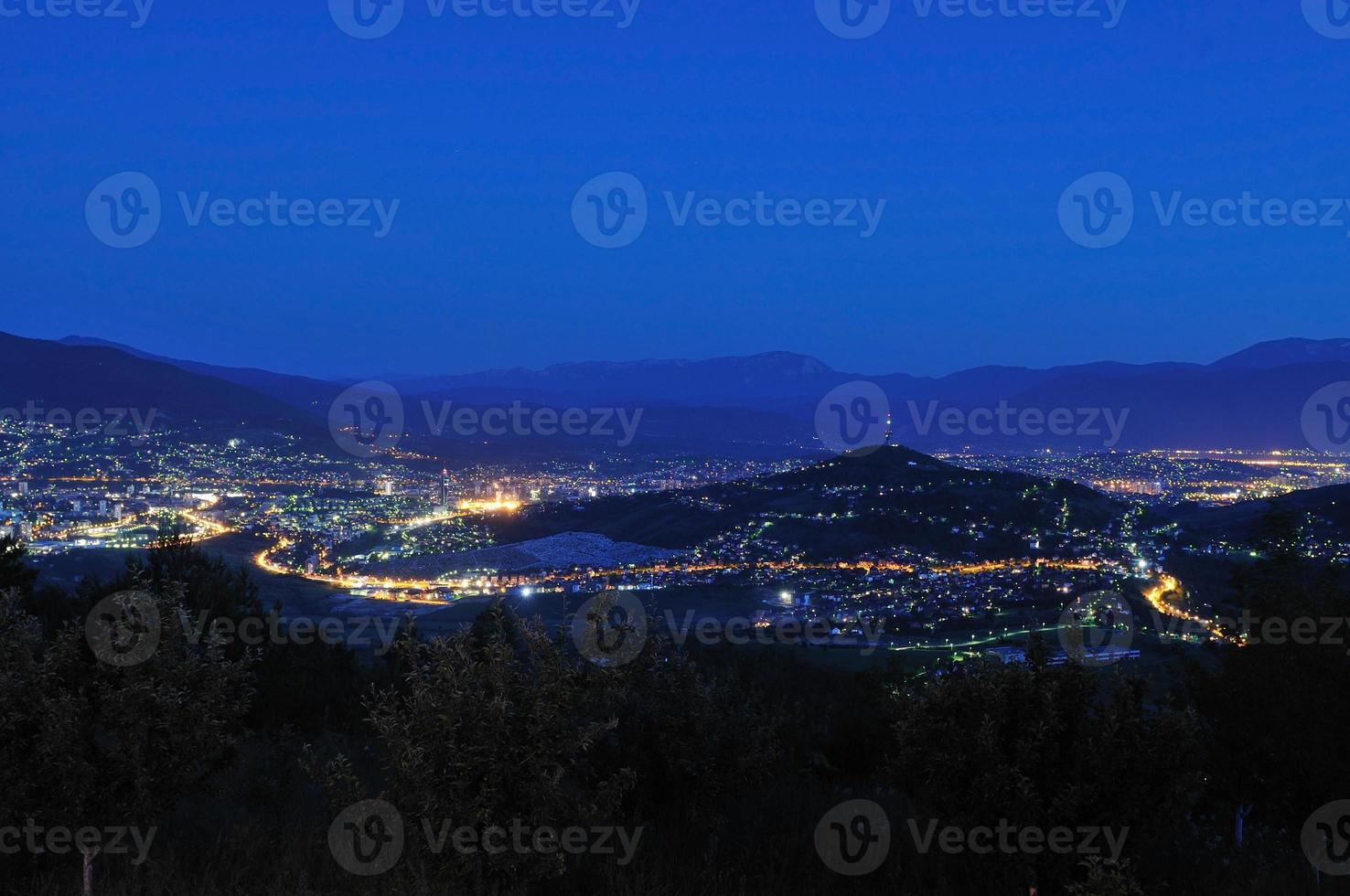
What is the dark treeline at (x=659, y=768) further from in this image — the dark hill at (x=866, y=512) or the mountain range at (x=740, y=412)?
Answer: the mountain range at (x=740, y=412)

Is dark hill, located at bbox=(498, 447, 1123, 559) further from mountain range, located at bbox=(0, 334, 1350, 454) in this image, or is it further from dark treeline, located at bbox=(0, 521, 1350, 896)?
mountain range, located at bbox=(0, 334, 1350, 454)

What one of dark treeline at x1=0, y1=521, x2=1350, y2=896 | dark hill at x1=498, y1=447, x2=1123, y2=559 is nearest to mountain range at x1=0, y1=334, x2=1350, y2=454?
dark hill at x1=498, y1=447, x2=1123, y2=559

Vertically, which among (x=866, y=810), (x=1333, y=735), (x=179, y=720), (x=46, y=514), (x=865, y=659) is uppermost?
(x=46, y=514)

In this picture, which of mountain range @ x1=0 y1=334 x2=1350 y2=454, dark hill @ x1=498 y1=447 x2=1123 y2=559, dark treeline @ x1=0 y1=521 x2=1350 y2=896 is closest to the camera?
dark treeline @ x1=0 y1=521 x2=1350 y2=896

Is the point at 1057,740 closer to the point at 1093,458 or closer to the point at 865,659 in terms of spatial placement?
the point at 865,659

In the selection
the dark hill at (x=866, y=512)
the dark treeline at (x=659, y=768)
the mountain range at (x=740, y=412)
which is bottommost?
the dark treeline at (x=659, y=768)

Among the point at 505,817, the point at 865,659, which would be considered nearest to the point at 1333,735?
the point at 505,817

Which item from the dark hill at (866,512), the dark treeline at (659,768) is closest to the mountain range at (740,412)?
the dark hill at (866,512)

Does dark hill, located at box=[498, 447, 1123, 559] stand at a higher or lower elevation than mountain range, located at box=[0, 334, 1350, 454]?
lower

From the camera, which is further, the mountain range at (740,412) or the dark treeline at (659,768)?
the mountain range at (740,412)
